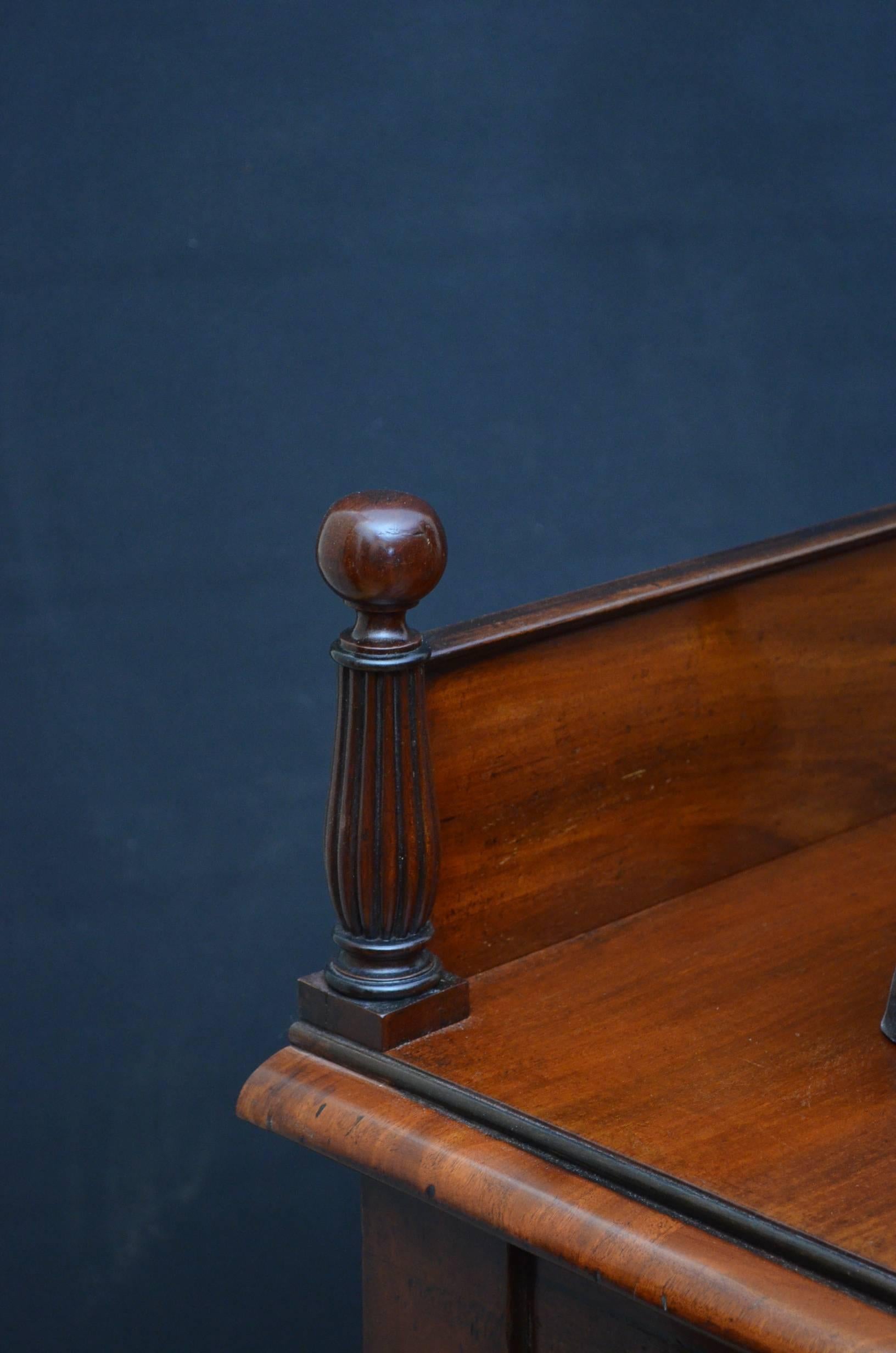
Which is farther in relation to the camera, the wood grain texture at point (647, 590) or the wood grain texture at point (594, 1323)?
the wood grain texture at point (647, 590)

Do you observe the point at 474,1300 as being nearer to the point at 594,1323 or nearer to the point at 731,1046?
the point at 594,1323

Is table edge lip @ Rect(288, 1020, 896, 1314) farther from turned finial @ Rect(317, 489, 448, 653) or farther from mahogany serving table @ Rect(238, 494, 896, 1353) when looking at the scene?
turned finial @ Rect(317, 489, 448, 653)

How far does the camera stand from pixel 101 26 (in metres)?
2.04

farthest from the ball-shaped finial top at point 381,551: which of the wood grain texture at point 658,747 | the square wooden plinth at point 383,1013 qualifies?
the square wooden plinth at point 383,1013

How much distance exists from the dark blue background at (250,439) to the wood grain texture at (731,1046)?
985 mm

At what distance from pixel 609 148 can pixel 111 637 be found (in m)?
0.96

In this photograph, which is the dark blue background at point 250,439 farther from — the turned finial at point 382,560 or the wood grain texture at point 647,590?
the turned finial at point 382,560

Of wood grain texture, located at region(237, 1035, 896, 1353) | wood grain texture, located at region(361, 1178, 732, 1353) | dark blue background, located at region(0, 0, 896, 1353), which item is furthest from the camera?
dark blue background, located at region(0, 0, 896, 1353)

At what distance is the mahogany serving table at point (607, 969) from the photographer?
3.18 feet

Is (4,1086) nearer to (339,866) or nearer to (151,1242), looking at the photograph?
(151,1242)

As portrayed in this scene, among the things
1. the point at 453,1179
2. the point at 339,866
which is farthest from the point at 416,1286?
the point at 339,866

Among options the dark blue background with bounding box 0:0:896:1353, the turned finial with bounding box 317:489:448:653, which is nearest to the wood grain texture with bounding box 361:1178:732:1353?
the turned finial with bounding box 317:489:448:653

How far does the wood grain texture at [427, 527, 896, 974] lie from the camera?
4.08ft

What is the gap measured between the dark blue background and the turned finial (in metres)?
1.06
